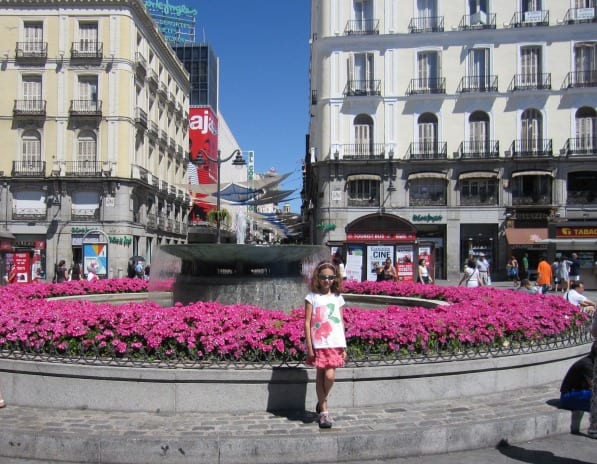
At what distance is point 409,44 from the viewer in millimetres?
38438

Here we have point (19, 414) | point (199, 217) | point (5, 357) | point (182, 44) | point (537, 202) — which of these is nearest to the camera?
point (19, 414)

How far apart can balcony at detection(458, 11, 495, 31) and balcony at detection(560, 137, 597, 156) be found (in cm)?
904

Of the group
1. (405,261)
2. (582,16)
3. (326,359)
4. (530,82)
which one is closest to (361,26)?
(530,82)

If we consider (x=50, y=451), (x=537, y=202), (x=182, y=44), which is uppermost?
(x=182, y=44)

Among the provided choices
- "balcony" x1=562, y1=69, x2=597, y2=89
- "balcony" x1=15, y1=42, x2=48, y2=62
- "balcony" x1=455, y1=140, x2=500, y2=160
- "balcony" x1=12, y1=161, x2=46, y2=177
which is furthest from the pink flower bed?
"balcony" x1=15, y1=42, x2=48, y2=62

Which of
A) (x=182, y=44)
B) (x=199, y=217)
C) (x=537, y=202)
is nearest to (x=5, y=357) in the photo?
(x=537, y=202)

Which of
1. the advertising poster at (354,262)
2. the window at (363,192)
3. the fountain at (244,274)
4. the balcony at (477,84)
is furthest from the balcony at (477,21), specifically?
the fountain at (244,274)

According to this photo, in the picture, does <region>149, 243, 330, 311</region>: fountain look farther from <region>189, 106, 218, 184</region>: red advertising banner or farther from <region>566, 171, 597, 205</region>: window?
<region>189, 106, 218, 184</region>: red advertising banner

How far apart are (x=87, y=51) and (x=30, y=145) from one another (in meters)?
7.99

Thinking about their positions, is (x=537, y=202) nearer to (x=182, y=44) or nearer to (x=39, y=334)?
(x=39, y=334)

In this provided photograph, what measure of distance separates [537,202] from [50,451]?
37025 millimetres

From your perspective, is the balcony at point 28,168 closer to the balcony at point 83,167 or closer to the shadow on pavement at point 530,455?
the balcony at point 83,167

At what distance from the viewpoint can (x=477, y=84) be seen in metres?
38.1

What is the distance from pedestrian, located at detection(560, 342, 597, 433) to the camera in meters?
6.05
